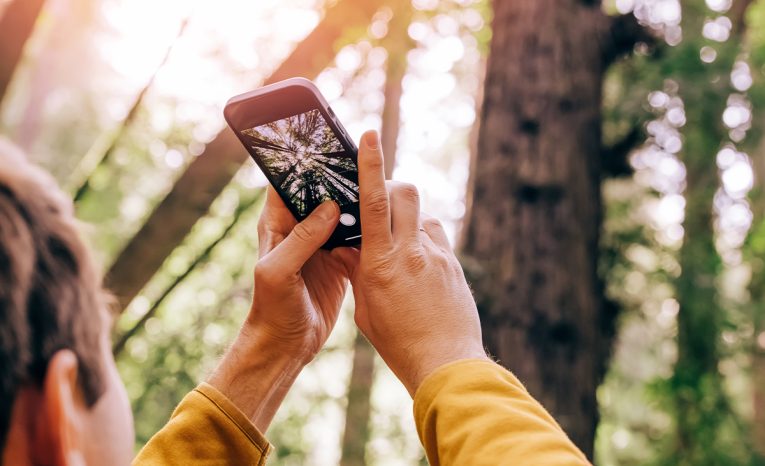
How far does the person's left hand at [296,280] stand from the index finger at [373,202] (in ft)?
0.43

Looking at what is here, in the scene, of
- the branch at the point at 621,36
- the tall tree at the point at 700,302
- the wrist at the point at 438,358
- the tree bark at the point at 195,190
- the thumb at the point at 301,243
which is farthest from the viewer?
the tall tree at the point at 700,302

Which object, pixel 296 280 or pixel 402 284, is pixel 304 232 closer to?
pixel 296 280

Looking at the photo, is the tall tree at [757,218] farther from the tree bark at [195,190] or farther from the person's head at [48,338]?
the person's head at [48,338]

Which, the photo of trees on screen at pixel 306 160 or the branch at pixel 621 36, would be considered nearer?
the photo of trees on screen at pixel 306 160

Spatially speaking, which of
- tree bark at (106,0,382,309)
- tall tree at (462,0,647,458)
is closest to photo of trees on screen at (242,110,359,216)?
tall tree at (462,0,647,458)

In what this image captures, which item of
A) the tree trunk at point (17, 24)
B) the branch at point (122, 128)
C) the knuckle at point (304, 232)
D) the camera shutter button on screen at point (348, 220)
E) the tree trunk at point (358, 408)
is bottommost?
the tree trunk at point (358, 408)

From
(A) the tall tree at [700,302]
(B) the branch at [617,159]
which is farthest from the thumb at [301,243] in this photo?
(A) the tall tree at [700,302]

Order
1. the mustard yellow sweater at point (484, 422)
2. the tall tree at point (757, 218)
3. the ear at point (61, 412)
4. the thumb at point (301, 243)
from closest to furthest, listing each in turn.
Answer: the ear at point (61, 412) < the mustard yellow sweater at point (484, 422) < the thumb at point (301, 243) < the tall tree at point (757, 218)

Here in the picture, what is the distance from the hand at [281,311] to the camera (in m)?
1.40

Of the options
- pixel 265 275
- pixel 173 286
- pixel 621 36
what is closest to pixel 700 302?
pixel 621 36

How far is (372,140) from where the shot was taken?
1299mm

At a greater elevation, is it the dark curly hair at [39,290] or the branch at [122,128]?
the dark curly hair at [39,290]

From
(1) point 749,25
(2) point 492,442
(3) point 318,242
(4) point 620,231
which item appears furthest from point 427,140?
(2) point 492,442

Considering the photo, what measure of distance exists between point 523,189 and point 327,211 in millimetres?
2131
